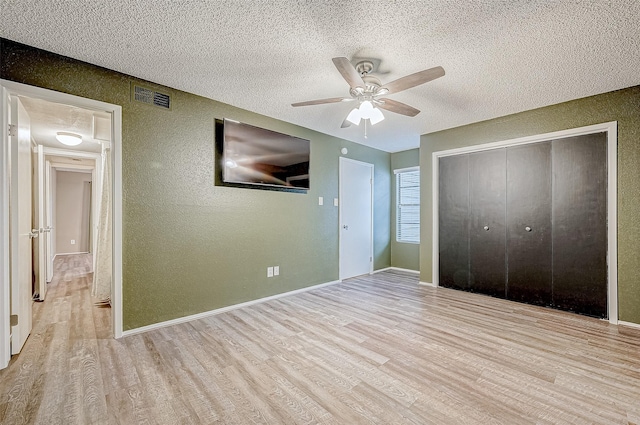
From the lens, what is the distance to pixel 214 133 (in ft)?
10.5

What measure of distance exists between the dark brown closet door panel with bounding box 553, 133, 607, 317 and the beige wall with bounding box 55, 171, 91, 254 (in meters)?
9.86

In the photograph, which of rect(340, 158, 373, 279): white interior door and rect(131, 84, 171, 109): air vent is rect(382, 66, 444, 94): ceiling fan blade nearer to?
rect(131, 84, 171, 109): air vent

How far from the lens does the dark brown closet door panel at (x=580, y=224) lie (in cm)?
301

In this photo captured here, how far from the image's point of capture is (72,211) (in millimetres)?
7270

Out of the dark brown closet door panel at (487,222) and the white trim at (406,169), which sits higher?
the white trim at (406,169)

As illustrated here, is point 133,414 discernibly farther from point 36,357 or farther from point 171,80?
point 171,80

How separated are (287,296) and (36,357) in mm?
2429

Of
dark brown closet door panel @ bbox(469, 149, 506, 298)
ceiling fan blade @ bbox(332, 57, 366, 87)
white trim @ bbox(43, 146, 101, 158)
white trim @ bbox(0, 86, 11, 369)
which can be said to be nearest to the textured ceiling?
ceiling fan blade @ bbox(332, 57, 366, 87)

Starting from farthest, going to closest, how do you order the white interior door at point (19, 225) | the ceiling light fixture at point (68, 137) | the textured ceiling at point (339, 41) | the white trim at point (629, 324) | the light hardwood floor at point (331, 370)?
the ceiling light fixture at point (68, 137)
the white trim at point (629, 324)
the white interior door at point (19, 225)
the textured ceiling at point (339, 41)
the light hardwood floor at point (331, 370)

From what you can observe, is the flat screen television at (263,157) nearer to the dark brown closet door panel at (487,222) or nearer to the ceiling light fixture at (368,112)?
the ceiling light fixture at (368,112)

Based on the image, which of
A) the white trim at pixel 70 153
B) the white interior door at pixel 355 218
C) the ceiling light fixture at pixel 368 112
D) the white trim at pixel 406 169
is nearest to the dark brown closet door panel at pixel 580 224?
the white trim at pixel 406 169

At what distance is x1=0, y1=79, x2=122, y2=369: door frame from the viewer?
2039 millimetres

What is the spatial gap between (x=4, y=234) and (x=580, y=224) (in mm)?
5330

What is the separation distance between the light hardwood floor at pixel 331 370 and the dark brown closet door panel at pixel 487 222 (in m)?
0.61
